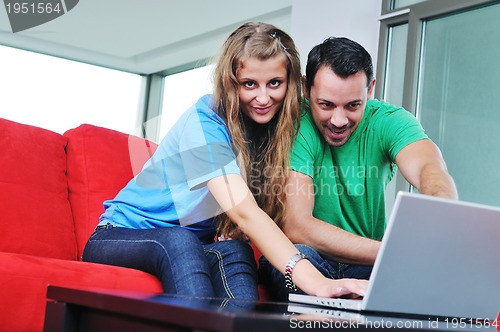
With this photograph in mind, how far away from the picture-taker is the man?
1937 mm

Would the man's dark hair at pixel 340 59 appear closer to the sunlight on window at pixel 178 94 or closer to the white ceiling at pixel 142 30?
the white ceiling at pixel 142 30

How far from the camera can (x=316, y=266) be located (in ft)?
5.90

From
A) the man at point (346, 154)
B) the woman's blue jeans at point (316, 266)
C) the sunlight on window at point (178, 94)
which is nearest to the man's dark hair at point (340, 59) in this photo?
the man at point (346, 154)

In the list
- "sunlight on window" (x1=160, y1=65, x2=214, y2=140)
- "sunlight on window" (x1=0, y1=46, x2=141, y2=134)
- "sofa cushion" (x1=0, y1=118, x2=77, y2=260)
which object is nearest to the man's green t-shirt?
"sofa cushion" (x1=0, y1=118, x2=77, y2=260)

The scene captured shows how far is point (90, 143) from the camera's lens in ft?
7.59

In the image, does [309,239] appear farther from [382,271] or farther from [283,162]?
[382,271]

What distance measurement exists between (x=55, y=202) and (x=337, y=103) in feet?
3.03

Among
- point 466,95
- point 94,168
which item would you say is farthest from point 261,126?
point 466,95

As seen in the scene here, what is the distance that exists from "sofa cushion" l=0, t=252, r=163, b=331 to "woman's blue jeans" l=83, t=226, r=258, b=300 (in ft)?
0.16

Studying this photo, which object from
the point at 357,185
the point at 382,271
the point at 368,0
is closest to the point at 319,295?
the point at 382,271

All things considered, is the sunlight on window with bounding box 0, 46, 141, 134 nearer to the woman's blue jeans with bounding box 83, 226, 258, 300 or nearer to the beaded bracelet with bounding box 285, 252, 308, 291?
the woman's blue jeans with bounding box 83, 226, 258, 300

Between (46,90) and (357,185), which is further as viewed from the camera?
(46,90)

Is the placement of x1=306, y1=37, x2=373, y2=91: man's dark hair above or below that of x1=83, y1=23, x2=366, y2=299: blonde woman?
above

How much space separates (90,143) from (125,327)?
4.75 feet
